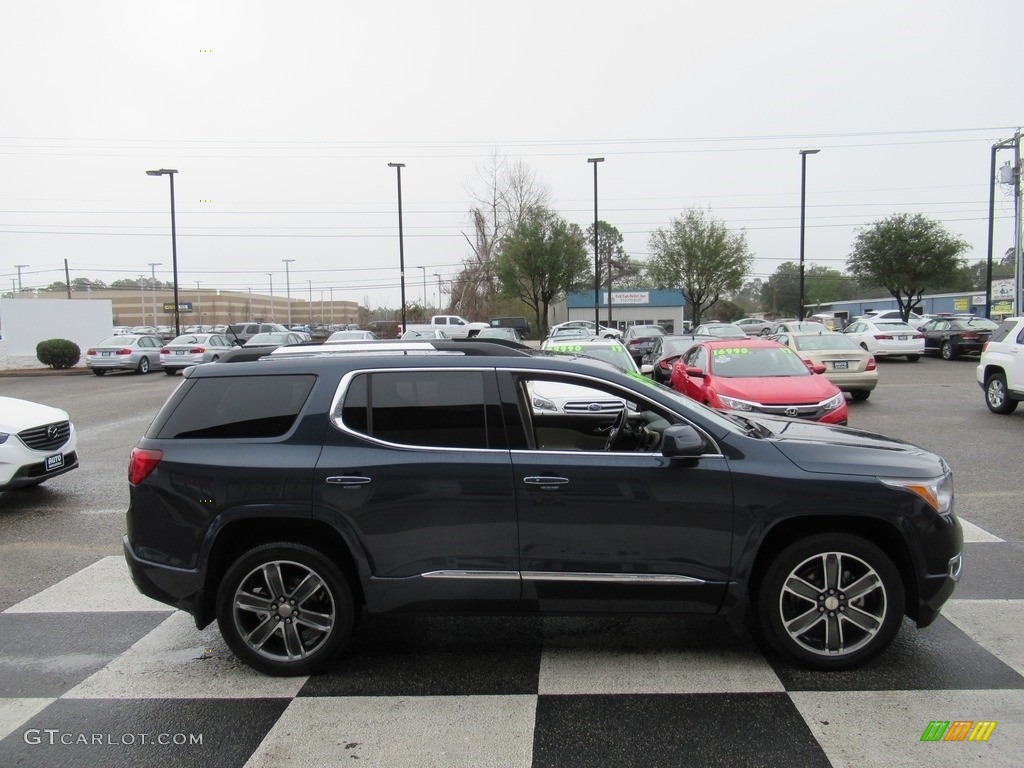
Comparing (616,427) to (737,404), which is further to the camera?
(737,404)

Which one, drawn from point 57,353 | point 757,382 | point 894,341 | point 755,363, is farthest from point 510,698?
point 57,353

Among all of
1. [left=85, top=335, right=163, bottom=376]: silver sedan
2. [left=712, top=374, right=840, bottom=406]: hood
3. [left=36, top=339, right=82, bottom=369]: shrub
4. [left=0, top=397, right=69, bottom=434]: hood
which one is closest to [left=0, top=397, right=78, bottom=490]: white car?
[left=0, top=397, right=69, bottom=434]: hood

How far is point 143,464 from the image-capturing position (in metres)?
3.94

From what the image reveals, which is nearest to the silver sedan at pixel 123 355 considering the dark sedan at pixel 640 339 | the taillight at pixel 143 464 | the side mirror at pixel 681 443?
the dark sedan at pixel 640 339

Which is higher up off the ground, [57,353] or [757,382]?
[757,382]

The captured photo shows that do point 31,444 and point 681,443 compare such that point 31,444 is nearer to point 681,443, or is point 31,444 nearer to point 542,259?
point 681,443

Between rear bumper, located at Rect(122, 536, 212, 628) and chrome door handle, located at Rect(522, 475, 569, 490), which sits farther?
rear bumper, located at Rect(122, 536, 212, 628)

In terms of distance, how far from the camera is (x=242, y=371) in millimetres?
4109

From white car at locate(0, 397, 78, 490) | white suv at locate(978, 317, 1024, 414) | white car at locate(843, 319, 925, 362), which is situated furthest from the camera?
white car at locate(843, 319, 925, 362)

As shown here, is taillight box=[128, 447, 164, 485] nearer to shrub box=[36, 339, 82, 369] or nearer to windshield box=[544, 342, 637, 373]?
windshield box=[544, 342, 637, 373]

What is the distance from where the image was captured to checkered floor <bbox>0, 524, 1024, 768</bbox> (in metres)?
3.13

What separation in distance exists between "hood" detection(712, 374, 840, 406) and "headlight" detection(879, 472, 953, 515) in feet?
19.8
